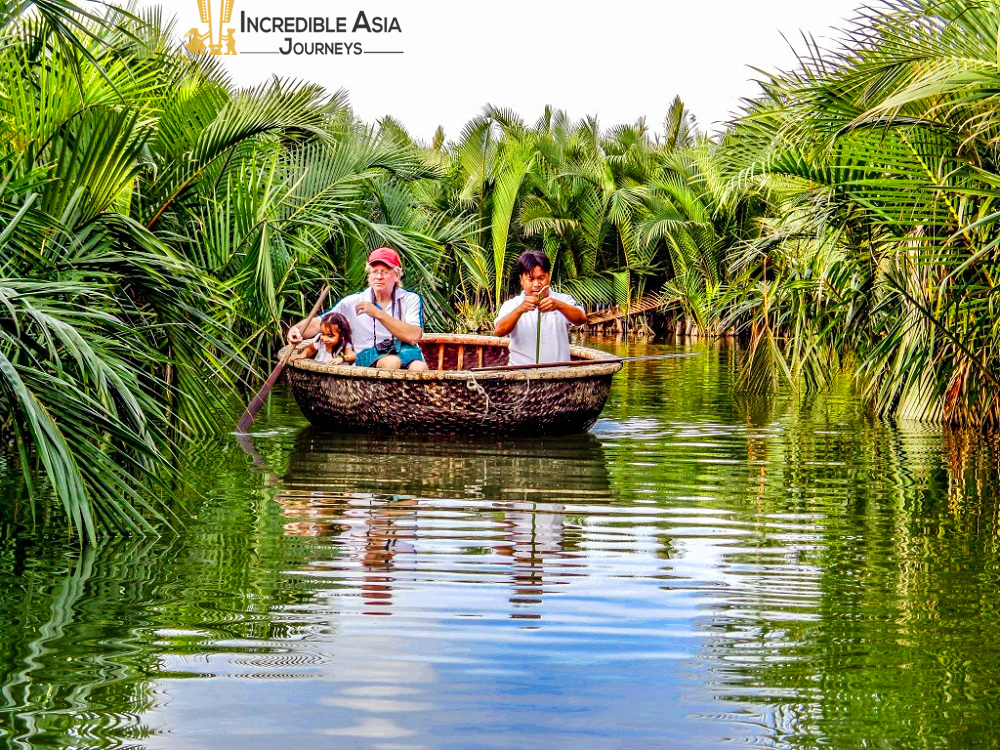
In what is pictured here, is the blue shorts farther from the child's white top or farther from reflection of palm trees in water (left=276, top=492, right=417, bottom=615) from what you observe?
reflection of palm trees in water (left=276, top=492, right=417, bottom=615)

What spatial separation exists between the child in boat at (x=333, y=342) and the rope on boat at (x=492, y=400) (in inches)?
52.4

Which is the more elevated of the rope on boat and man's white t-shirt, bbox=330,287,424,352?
man's white t-shirt, bbox=330,287,424,352

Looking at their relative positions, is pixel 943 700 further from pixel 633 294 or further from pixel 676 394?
pixel 633 294

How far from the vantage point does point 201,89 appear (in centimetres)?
1005

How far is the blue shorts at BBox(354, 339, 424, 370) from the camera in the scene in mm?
11414

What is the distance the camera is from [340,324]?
11.5m

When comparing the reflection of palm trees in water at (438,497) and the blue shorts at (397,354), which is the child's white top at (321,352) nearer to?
the blue shorts at (397,354)

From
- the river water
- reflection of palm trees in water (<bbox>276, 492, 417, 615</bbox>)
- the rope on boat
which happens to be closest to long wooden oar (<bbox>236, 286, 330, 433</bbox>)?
the rope on boat

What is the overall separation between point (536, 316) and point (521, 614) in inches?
258

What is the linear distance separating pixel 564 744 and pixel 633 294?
25.2 metres

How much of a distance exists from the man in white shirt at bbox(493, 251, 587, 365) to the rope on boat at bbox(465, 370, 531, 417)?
1.47 feet

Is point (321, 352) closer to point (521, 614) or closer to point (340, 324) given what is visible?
point (340, 324)

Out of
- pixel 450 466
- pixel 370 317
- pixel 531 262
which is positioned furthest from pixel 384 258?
pixel 450 466

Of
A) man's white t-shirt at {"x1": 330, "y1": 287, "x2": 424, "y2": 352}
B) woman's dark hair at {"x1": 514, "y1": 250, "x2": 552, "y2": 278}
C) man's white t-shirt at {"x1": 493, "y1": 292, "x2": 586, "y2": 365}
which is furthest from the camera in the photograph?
man's white t-shirt at {"x1": 493, "y1": 292, "x2": 586, "y2": 365}
